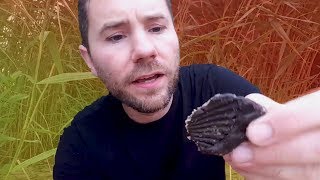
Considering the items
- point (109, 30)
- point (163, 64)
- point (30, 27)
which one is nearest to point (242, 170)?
point (163, 64)

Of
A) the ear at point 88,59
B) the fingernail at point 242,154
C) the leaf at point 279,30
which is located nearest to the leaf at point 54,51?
the ear at point 88,59

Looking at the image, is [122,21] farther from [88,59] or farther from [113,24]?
[88,59]

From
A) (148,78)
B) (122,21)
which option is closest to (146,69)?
(148,78)

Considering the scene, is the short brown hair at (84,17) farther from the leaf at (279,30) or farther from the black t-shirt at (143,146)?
the leaf at (279,30)

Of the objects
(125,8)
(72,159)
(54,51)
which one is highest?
(125,8)

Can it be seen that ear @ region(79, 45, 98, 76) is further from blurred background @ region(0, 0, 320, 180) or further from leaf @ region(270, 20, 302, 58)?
leaf @ region(270, 20, 302, 58)

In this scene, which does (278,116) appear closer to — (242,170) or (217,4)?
(242,170)
